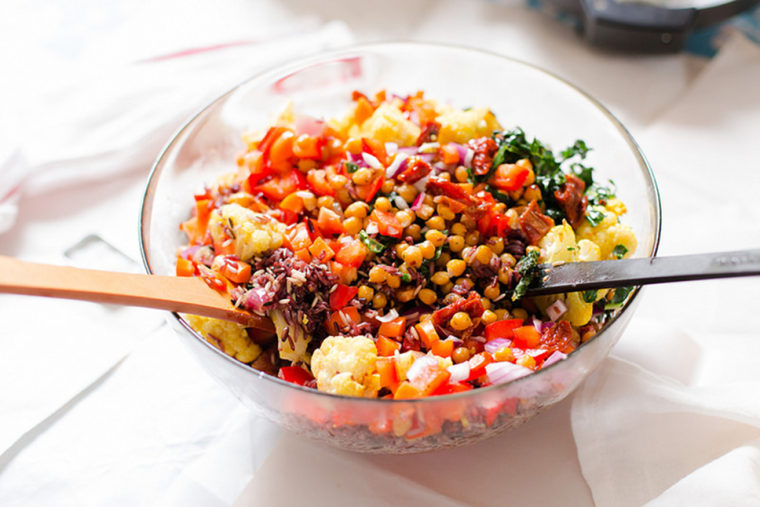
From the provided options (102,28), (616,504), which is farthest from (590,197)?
(102,28)

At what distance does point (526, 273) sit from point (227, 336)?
829mm

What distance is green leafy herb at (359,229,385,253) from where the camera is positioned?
1.92 m

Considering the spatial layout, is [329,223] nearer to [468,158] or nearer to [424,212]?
[424,212]

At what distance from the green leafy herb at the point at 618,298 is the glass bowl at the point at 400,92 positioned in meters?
0.12

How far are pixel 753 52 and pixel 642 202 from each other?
4.92 ft

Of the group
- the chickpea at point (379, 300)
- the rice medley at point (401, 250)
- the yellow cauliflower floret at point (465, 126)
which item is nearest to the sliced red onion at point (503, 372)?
the rice medley at point (401, 250)

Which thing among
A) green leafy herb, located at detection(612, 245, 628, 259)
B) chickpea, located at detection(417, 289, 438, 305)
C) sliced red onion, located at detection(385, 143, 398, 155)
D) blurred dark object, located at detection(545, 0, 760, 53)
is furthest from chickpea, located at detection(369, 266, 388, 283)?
blurred dark object, located at detection(545, 0, 760, 53)

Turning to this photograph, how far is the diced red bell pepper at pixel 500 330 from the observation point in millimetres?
1818

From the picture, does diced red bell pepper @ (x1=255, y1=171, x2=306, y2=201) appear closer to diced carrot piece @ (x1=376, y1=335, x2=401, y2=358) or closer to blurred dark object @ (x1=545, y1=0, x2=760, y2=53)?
diced carrot piece @ (x1=376, y1=335, x2=401, y2=358)

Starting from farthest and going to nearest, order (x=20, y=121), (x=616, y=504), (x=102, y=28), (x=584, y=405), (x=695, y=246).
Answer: (x=102, y=28) < (x=20, y=121) < (x=695, y=246) < (x=584, y=405) < (x=616, y=504)

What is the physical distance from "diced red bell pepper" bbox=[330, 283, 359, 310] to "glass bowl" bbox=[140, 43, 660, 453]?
0.31m

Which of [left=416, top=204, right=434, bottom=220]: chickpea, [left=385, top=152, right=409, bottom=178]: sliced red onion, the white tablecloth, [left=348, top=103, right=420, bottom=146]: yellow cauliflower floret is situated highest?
[left=348, top=103, right=420, bottom=146]: yellow cauliflower floret

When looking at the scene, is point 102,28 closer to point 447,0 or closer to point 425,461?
point 447,0

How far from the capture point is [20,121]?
9.38 feet
